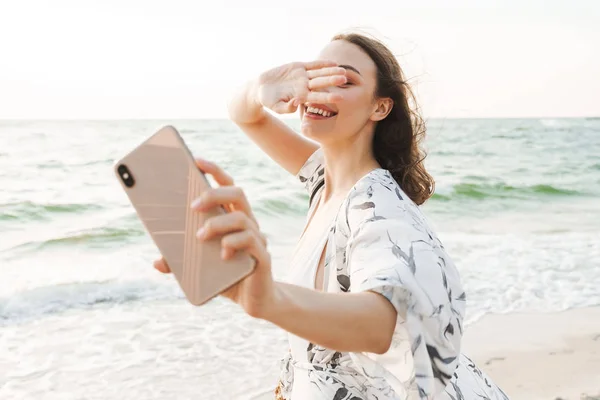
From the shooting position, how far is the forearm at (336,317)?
139cm

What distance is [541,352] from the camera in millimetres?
5074

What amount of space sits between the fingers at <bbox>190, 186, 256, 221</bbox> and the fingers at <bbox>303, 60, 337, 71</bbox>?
1090 mm

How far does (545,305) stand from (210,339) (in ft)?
10.00

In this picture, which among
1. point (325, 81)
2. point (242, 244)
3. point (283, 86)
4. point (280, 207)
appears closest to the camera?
point (242, 244)

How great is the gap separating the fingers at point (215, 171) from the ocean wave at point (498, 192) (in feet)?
44.8

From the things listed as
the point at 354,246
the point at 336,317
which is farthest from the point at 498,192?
the point at 336,317

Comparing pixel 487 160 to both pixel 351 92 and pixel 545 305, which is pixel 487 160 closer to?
pixel 545 305

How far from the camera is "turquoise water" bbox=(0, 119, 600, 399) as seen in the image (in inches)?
194

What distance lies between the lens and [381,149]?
2.47 m

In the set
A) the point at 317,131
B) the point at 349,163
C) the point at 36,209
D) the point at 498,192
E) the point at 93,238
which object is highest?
the point at 317,131

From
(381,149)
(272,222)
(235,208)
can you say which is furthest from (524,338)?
(272,222)

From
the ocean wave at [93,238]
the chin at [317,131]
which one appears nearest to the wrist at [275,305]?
the chin at [317,131]

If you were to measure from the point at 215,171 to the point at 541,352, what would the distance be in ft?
14.5

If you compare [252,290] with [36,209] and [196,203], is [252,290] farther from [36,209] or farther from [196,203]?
[36,209]
